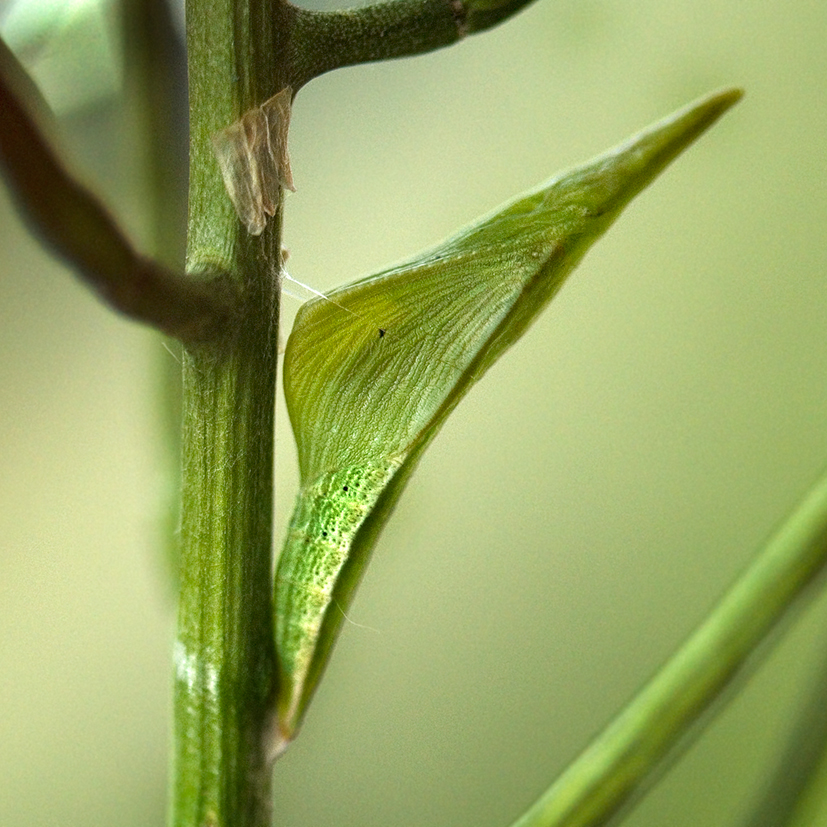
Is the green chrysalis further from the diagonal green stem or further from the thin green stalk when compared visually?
the thin green stalk

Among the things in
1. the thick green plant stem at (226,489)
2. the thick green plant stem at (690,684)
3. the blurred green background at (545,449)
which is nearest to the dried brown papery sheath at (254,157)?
the thick green plant stem at (226,489)

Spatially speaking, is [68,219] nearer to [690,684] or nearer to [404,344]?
[404,344]

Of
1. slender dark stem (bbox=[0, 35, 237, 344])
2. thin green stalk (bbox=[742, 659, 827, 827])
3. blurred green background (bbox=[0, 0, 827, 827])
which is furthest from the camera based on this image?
blurred green background (bbox=[0, 0, 827, 827])

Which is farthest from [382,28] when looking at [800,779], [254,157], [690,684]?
[800,779]

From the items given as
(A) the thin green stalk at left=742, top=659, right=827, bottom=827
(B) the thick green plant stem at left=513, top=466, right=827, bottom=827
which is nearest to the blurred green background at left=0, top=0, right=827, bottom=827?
(A) the thin green stalk at left=742, top=659, right=827, bottom=827

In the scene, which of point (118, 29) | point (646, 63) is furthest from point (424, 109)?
point (118, 29)

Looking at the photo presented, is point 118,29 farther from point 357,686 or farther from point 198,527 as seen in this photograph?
point 357,686
